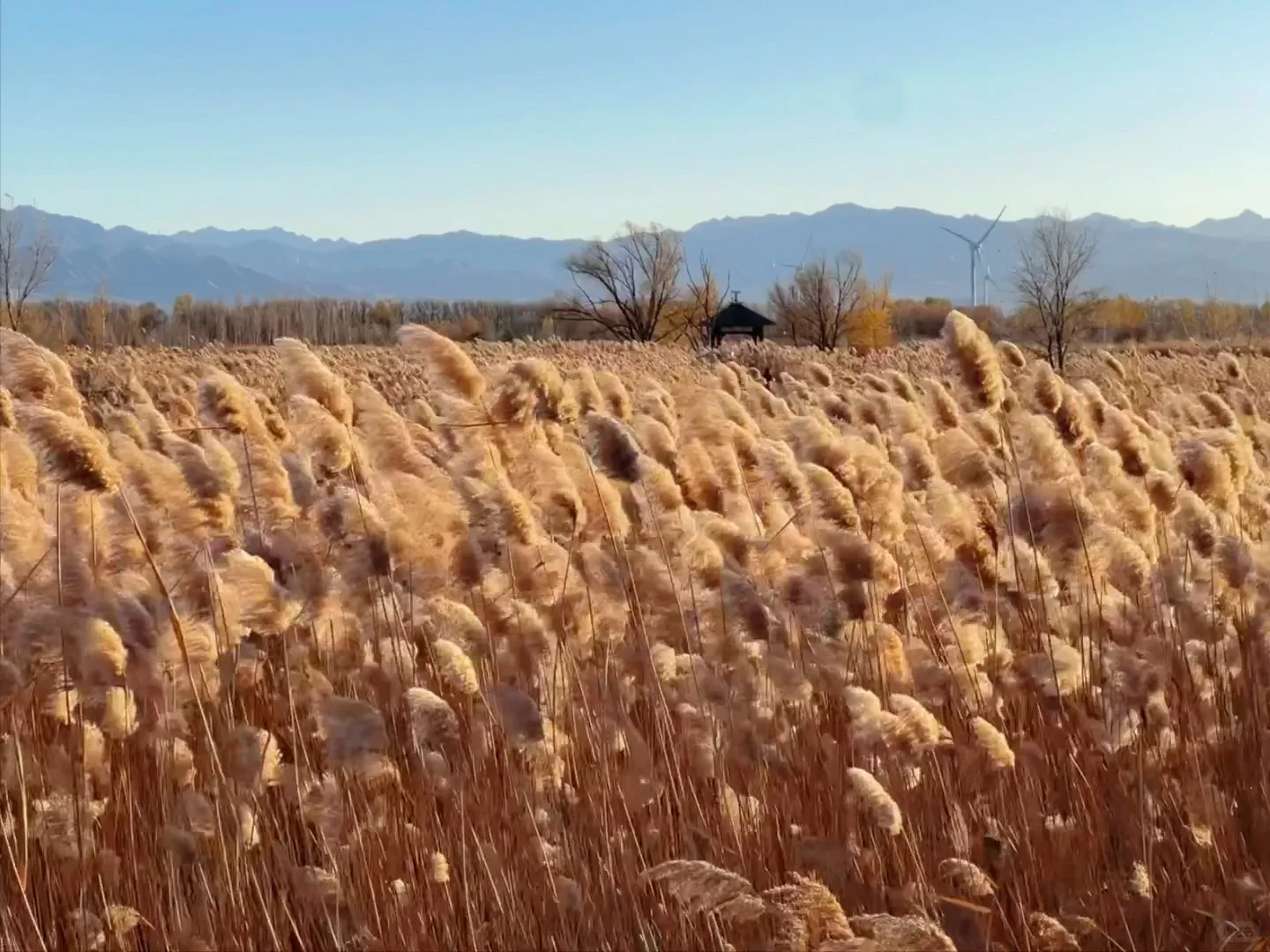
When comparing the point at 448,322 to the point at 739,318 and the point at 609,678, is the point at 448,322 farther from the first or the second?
the point at 609,678

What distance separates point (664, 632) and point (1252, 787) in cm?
138

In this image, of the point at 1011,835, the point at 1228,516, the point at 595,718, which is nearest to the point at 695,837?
the point at 595,718

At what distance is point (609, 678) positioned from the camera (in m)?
3.20

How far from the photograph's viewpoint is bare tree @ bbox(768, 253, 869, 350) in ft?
153

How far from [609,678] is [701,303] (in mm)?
41151

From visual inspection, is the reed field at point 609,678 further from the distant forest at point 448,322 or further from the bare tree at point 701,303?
the bare tree at point 701,303

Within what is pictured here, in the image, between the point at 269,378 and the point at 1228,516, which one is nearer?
the point at 1228,516

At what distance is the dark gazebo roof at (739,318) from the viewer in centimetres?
4538

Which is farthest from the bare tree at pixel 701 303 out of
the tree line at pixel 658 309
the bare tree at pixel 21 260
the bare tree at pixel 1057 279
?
the bare tree at pixel 21 260

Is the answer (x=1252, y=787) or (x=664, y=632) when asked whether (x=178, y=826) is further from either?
(x=1252, y=787)

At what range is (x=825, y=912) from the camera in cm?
168

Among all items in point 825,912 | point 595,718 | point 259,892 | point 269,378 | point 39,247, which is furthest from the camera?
point 39,247

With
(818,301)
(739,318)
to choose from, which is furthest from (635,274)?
(818,301)

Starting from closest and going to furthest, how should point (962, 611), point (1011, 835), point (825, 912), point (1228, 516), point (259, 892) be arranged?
point (825, 912) → point (259, 892) → point (1011, 835) → point (962, 611) → point (1228, 516)
